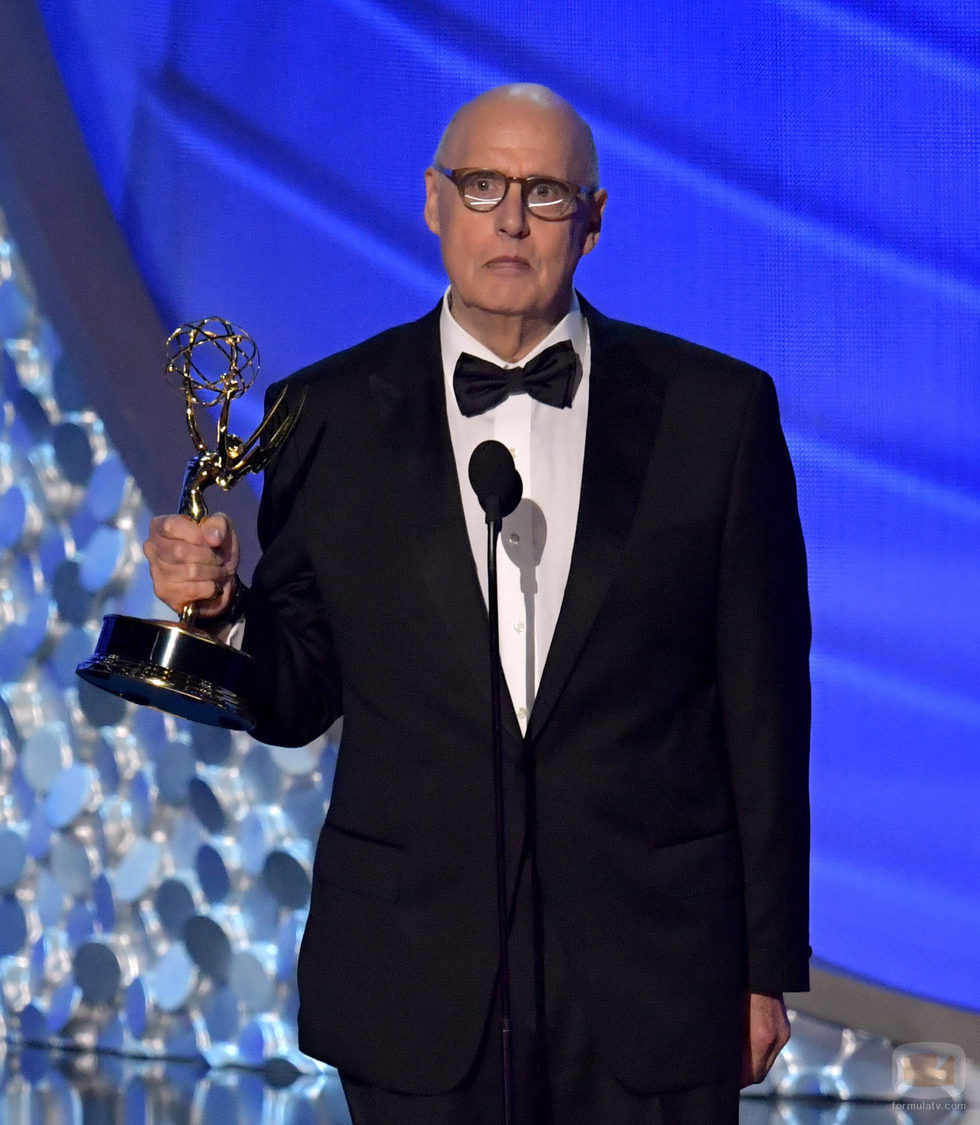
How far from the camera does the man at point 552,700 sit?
4.91ft

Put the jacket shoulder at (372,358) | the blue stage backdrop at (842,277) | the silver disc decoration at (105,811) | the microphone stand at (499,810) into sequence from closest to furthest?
the microphone stand at (499,810) < the jacket shoulder at (372,358) < the blue stage backdrop at (842,277) < the silver disc decoration at (105,811)

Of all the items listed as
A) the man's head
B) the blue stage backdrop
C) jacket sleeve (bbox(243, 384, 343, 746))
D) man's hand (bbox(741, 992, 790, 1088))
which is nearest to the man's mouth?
the man's head

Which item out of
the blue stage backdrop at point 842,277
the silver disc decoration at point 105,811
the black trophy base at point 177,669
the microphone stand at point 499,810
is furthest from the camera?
the silver disc decoration at point 105,811

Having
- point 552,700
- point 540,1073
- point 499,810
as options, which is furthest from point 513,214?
point 540,1073

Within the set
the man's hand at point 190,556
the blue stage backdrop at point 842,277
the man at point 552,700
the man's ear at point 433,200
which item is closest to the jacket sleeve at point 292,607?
the man at point 552,700

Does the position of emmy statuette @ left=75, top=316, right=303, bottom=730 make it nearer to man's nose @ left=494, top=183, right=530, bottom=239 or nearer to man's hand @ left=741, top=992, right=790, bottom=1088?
man's nose @ left=494, top=183, right=530, bottom=239

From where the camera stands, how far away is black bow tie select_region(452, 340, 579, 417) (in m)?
1.61

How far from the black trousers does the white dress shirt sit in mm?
222

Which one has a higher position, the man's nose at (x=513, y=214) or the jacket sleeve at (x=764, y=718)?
the man's nose at (x=513, y=214)

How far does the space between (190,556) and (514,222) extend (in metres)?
0.44

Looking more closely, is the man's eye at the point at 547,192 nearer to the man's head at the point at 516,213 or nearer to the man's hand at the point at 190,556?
the man's head at the point at 516,213

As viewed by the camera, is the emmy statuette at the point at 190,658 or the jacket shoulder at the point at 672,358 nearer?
the emmy statuette at the point at 190,658

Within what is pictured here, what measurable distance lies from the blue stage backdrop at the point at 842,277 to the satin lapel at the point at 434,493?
144cm

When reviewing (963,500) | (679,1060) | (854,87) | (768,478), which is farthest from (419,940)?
(854,87)
